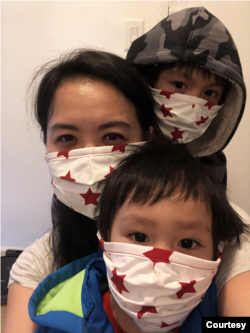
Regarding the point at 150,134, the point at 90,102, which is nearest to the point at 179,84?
the point at 150,134

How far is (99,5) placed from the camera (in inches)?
41.9

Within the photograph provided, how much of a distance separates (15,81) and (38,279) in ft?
3.14

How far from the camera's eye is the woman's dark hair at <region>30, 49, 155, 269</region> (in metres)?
0.65

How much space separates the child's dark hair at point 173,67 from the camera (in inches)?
26.3

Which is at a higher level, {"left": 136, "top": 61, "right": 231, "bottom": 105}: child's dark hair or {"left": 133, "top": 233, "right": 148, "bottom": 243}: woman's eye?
{"left": 136, "top": 61, "right": 231, "bottom": 105}: child's dark hair

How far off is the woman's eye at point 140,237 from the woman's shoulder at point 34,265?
35 cm

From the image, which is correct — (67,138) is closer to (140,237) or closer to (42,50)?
(140,237)

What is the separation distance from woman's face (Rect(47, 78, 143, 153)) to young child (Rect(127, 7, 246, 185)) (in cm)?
13

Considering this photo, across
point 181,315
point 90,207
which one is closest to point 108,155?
point 90,207

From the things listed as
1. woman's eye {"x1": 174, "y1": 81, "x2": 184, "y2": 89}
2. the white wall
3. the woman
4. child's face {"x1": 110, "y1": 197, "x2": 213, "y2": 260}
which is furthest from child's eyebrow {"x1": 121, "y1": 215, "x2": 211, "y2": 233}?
the white wall

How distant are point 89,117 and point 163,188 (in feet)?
0.82

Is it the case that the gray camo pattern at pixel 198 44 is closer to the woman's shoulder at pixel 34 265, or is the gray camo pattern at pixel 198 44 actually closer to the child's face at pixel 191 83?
the child's face at pixel 191 83

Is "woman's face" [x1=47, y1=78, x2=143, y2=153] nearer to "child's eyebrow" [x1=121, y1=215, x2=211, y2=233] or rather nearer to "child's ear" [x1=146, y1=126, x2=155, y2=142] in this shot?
"child's ear" [x1=146, y1=126, x2=155, y2=142]

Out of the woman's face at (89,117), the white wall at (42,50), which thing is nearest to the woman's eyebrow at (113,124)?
the woman's face at (89,117)
